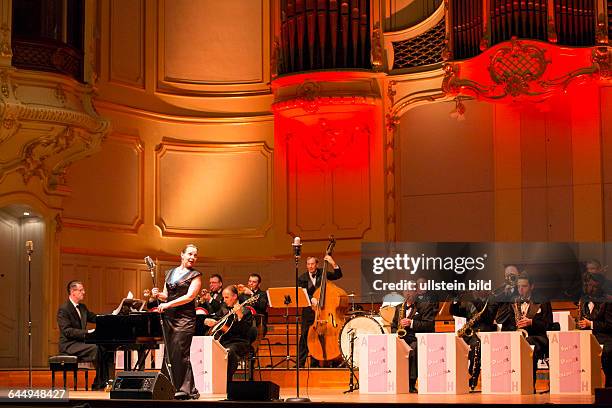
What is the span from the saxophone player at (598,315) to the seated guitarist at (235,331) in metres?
3.17

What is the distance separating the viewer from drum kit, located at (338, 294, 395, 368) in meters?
12.4

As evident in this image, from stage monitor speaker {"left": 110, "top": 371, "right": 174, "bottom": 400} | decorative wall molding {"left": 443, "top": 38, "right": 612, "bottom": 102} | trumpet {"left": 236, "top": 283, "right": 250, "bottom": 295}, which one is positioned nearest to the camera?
stage monitor speaker {"left": 110, "top": 371, "right": 174, "bottom": 400}

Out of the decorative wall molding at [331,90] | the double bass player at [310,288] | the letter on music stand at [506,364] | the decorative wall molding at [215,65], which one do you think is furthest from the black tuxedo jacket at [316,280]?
the decorative wall molding at [215,65]

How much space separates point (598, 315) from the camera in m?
11.7

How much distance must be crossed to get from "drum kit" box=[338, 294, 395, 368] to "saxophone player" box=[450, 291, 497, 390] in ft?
2.34

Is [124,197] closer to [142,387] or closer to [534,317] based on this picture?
[142,387]

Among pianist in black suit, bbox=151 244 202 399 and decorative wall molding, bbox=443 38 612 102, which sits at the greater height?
decorative wall molding, bbox=443 38 612 102

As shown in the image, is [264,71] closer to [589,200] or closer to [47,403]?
[589,200]

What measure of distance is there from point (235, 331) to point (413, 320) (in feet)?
5.67

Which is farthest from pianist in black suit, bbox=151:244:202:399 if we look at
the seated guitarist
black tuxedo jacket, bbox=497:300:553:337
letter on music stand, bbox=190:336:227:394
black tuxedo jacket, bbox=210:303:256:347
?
black tuxedo jacket, bbox=497:300:553:337

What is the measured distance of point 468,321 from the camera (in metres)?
12.0

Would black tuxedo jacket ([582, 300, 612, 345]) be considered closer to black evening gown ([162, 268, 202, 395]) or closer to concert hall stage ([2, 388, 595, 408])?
concert hall stage ([2, 388, 595, 408])

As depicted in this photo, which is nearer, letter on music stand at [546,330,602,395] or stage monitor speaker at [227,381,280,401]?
stage monitor speaker at [227,381,280,401]

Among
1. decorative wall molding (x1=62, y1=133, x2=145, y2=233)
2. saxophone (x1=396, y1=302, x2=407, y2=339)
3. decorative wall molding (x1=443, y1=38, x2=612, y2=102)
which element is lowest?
saxophone (x1=396, y1=302, x2=407, y2=339)
